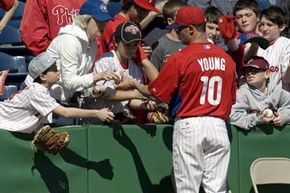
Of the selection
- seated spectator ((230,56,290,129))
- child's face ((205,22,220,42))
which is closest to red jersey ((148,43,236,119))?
seated spectator ((230,56,290,129))

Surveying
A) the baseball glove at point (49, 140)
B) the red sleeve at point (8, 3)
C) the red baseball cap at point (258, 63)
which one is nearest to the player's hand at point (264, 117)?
the red baseball cap at point (258, 63)

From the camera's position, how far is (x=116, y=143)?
7.20 metres

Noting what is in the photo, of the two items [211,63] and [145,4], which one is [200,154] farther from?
[145,4]

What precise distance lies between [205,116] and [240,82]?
4.59 feet

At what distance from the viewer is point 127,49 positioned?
7223 millimetres

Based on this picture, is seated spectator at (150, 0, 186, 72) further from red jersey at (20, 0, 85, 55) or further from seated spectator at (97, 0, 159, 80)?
red jersey at (20, 0, 85, 55)

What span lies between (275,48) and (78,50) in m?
2.39

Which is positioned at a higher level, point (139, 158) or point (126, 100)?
point (126, 100)

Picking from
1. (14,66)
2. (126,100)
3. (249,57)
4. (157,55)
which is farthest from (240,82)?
(14,66)

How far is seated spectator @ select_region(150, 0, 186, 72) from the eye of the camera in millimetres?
7789

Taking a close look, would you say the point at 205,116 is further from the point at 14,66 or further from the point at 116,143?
the point at 14,66

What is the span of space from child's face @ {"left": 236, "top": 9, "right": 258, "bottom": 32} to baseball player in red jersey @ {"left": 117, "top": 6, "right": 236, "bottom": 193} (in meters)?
1.98

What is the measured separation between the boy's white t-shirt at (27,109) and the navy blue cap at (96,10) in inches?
34.5

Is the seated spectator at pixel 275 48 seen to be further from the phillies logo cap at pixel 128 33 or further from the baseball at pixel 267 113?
the phillies logo cap at pixel 128 33
